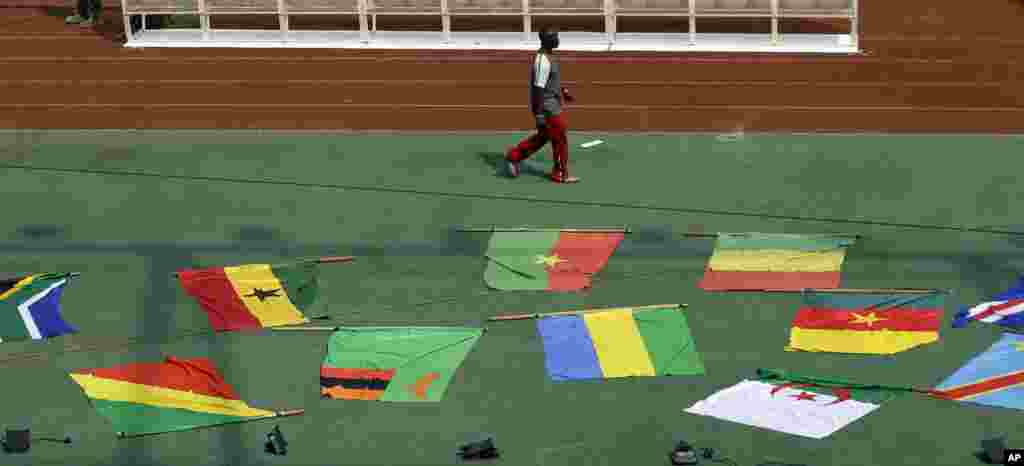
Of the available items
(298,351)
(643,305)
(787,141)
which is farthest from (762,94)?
(298,351)

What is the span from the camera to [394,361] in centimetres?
1275

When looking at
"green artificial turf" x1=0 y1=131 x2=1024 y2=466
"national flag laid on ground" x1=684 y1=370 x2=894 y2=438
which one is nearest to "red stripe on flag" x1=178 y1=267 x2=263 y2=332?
"green artificial turf" x1=0 y1=131 x2=1024 y2=466

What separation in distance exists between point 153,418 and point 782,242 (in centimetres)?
600

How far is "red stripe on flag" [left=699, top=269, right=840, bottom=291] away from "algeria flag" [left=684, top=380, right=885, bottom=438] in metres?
1.93

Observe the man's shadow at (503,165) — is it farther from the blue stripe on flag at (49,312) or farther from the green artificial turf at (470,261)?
the blue stripe on flag at (49,312)

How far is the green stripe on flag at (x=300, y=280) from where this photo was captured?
46.1ft

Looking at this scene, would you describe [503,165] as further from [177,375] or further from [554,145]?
[177,375]

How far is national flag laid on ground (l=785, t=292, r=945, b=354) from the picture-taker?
42.8 ft

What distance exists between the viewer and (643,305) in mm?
13938

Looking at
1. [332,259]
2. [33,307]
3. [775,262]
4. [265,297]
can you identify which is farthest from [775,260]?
[33,307]

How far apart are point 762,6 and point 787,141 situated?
3.39m

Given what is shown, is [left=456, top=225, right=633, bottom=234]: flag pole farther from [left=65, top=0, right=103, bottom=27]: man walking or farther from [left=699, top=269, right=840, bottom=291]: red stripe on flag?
[left=65, top=0, right=103, bottom=27]: man walking

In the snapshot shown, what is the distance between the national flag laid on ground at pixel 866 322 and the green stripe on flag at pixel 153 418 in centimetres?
432

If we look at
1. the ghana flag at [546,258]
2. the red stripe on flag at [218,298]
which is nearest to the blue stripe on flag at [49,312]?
the red stripe on flag at [218,298]
